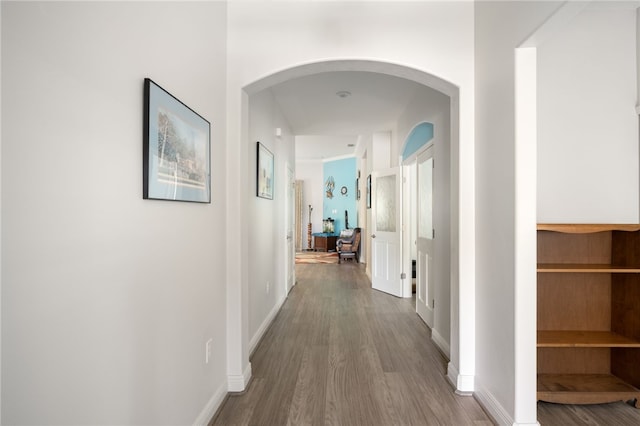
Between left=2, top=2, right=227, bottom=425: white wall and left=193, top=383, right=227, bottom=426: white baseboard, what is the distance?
0.16 m

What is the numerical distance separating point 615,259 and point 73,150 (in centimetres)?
301

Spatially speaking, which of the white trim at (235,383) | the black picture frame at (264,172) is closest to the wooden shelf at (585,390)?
the white trim at (235,383)

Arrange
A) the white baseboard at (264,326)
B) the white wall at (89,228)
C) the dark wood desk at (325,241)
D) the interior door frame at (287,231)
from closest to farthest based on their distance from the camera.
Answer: the white wall at (89,228)
the white baseboard at (264,326)
the interior door frame at (287,231)
the dark wood desk at (325,241)

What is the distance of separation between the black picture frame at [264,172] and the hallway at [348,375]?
1463mm

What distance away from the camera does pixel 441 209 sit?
312 cm


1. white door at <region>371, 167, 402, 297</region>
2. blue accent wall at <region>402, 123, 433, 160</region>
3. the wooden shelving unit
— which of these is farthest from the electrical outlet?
white door at <region>371, 167, 402, 297</region>

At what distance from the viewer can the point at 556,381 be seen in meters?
2.21

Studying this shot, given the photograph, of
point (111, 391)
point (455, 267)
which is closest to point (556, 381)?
point (455, 267)

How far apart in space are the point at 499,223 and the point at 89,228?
200 cm

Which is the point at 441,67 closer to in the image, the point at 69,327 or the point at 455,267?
the point at 455,267

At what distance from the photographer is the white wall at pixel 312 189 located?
1102 centimetres

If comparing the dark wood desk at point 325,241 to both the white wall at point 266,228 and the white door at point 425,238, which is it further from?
the white door at point 425,238

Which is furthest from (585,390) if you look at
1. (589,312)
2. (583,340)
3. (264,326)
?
(264,326)

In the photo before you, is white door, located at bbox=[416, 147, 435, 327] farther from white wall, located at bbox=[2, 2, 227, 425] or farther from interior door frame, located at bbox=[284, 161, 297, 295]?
white wall, located at bbox=[2, 2, 227, 425]
